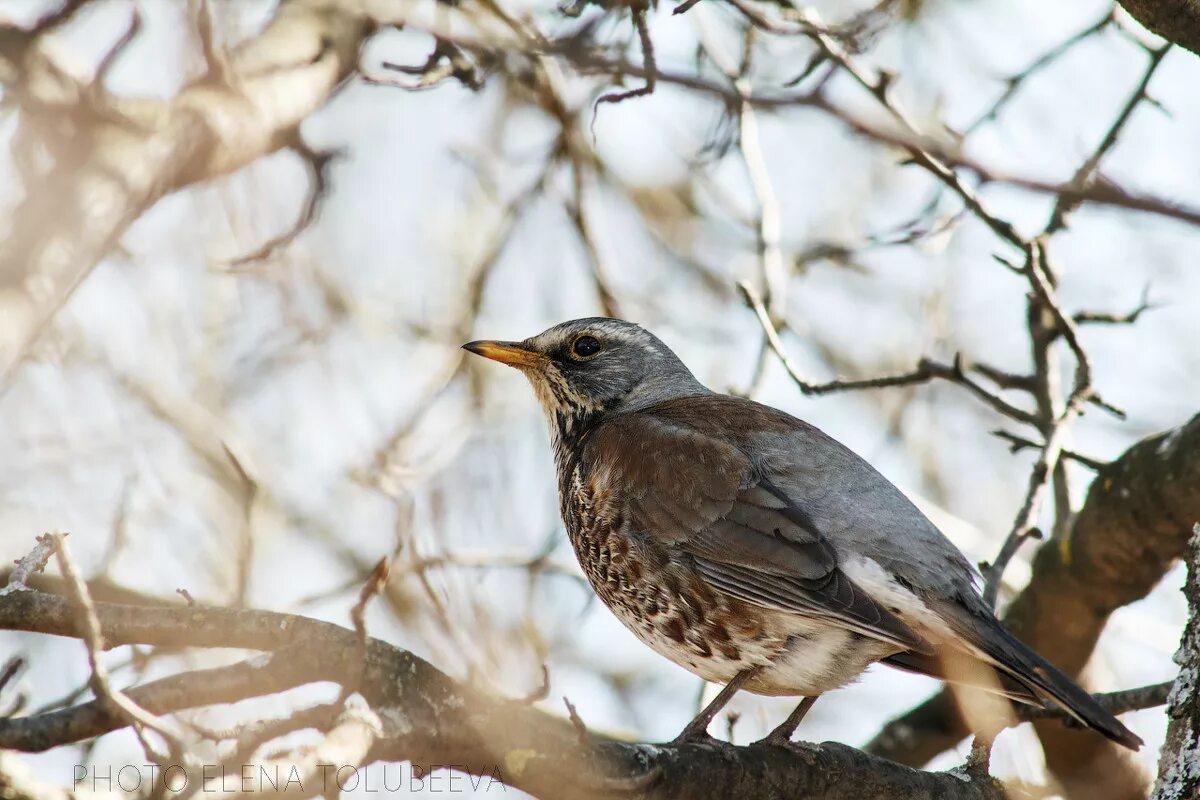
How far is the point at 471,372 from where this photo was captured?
7.82 m

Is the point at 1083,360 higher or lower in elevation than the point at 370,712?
higher

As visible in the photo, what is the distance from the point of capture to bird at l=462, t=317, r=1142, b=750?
4582 mm

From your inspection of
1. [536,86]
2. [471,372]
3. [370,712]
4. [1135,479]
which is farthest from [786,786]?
[536,86]

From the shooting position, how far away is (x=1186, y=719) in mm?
3855

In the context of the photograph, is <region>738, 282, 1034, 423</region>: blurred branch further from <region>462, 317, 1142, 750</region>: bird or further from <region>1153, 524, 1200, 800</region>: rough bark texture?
<region>1153, 524, 1200, 800</region>: rough bark texture

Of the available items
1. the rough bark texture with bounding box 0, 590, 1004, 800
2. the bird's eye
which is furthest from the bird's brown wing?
the rough bark texture with bounding box 0, 590, 1004, 800

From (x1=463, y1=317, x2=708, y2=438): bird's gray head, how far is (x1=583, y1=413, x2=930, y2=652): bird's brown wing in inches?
32.7

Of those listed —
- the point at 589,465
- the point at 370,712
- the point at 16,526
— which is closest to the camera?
the point at 370,712

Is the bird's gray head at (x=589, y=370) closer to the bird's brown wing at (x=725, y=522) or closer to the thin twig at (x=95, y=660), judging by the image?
the bird's brown wing at (x=725, y=522)

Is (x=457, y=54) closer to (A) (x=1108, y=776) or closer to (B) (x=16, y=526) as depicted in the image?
(B) (x=16, y=526)

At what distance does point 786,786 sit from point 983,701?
123cm

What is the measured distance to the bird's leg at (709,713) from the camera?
15.2 feet

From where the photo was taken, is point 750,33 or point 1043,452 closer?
point 1043,452

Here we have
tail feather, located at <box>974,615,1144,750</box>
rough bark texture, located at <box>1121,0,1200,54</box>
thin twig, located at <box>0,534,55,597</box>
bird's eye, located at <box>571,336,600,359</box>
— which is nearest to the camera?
thin twig, located at <box>0,534,55,597</box>
